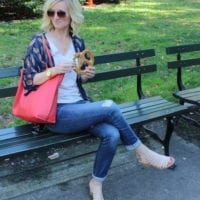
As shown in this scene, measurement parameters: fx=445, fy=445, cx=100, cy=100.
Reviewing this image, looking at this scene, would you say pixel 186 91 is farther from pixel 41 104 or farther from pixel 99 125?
pixel 41 104

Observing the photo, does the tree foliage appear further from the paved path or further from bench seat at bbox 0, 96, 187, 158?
the paved path

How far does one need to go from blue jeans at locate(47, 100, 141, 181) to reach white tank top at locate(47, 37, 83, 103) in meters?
0.14

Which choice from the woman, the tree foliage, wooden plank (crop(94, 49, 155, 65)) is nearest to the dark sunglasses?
the woman

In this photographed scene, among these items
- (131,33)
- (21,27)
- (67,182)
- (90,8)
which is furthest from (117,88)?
(90,8)

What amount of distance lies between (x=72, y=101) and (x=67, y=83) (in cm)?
16

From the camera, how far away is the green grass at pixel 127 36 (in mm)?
6102

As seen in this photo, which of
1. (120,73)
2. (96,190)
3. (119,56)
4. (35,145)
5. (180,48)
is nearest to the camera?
(35,145)

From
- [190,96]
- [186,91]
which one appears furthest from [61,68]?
[186,91]

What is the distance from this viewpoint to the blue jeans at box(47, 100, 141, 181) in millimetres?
3410

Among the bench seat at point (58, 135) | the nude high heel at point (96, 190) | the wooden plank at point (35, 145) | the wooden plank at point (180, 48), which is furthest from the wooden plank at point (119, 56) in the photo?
the nude high heel at point (96, 190)

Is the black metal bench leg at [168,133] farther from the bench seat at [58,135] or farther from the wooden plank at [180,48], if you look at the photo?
the wooden plank at [180,48]

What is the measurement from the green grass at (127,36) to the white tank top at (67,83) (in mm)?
1480

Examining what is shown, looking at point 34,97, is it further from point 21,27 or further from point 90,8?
point 90,8

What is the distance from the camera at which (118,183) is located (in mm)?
3832
